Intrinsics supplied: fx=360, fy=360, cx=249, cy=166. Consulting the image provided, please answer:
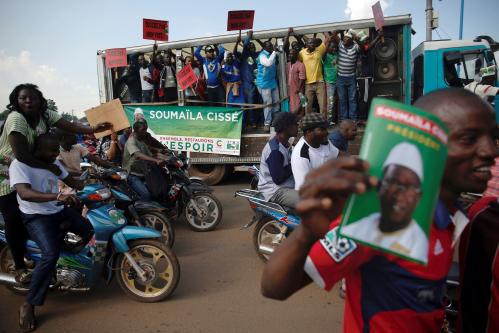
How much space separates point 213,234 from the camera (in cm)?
496

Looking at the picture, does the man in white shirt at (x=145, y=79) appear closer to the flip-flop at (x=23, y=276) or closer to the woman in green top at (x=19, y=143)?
the woman in green top at (x=19, y=143)

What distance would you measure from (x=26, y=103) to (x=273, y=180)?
89.3 inches

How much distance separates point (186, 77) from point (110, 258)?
17.1 feet

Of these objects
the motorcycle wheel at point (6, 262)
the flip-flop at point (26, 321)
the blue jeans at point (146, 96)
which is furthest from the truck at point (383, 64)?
the flip-flop at point (26, 321)

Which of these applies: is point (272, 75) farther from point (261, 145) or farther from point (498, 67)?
point (498, 67)

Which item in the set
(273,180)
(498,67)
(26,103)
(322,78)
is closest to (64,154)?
(26,103)

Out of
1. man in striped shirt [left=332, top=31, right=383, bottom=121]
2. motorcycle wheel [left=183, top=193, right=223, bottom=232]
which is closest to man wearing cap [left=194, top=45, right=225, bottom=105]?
man in striped shirt [left=332, top=31, right=383, bottom=121]

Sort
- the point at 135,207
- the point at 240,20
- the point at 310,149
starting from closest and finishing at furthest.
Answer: the point at 310,149, the point at 135,207, the point at 240,20

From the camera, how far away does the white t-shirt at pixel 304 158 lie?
3248 mm

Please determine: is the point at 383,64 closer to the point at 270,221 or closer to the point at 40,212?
the point at 270,221

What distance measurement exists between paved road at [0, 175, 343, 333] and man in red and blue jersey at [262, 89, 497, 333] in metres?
1.98

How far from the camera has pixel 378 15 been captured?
21.8 feet

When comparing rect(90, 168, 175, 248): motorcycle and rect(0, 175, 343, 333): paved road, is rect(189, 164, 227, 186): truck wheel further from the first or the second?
rect(0, 175, 343, 333): paved road

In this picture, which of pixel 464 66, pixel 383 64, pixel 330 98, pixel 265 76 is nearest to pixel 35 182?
pixel 265 76
